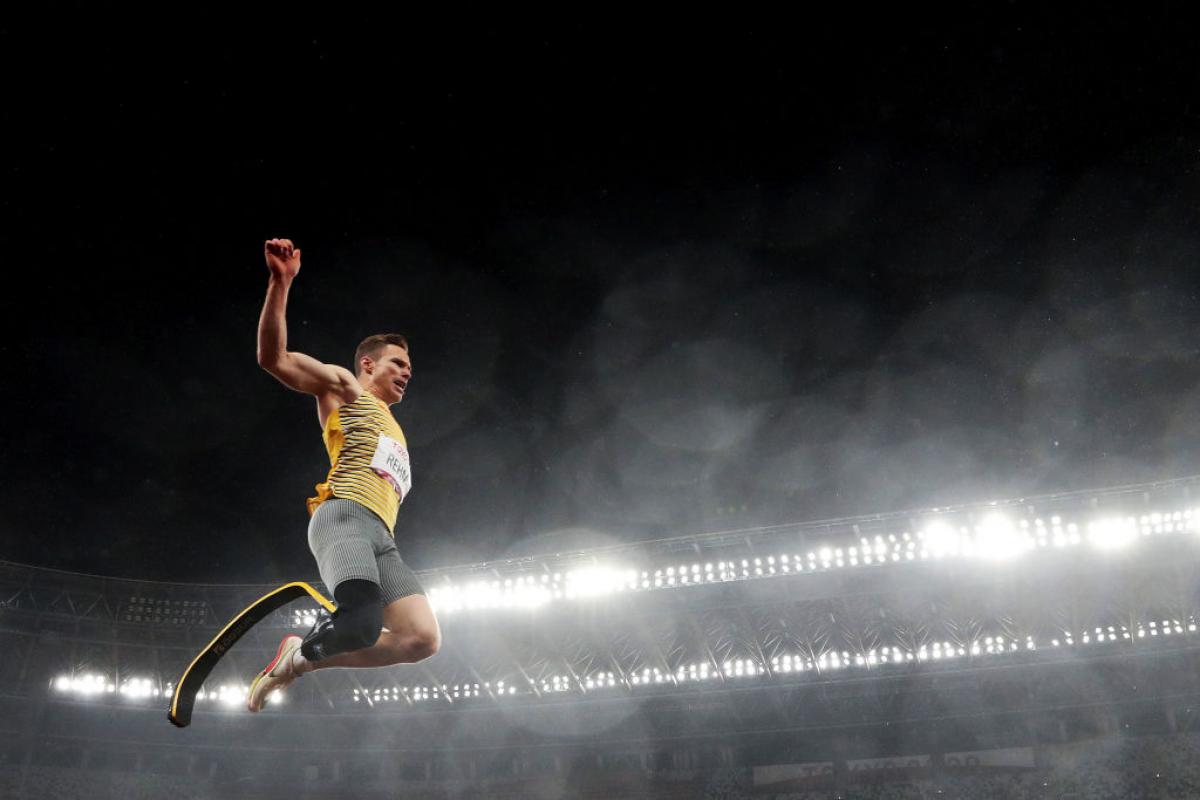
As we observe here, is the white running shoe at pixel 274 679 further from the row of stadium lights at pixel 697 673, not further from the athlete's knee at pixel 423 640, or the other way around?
the row of stadium lights at pixel 697 673

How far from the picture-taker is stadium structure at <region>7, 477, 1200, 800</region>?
1502 cm

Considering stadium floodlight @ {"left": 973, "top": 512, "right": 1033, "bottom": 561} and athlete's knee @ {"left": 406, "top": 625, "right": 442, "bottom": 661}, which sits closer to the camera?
A: athlete's knee @ {"left": 406, "top": 625, "right": 442, "bottom": 661}

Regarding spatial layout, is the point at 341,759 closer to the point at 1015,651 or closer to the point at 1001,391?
the point at 1015,651

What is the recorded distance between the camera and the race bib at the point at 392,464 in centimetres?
409

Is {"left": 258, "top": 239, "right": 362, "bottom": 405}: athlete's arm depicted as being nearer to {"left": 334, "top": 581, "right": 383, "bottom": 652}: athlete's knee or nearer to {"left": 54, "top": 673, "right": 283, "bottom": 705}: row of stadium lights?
{"left": 334, "top": 581, "right": 383, "bottom": 652}: athlete's knee

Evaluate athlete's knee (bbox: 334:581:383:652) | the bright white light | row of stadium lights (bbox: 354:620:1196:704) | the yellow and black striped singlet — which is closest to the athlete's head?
the yellow and black striped singlet

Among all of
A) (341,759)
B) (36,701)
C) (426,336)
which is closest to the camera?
(426,336)

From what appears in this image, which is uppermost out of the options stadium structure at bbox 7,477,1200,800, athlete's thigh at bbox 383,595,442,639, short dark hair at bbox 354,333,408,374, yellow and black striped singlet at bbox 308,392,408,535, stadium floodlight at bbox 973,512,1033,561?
stadium floodlight at bbox 973,512,1033,561

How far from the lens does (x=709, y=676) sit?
17.0m

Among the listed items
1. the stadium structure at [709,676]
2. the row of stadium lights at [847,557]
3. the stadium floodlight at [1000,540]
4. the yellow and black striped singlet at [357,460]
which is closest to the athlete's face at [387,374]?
the yellow and black striped singlet at [357,460]

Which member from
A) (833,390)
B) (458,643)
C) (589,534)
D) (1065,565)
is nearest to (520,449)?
(589,534)

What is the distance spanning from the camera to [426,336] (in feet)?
45.2

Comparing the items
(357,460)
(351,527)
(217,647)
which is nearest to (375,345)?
(357,460)

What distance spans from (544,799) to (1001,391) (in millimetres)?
11121
